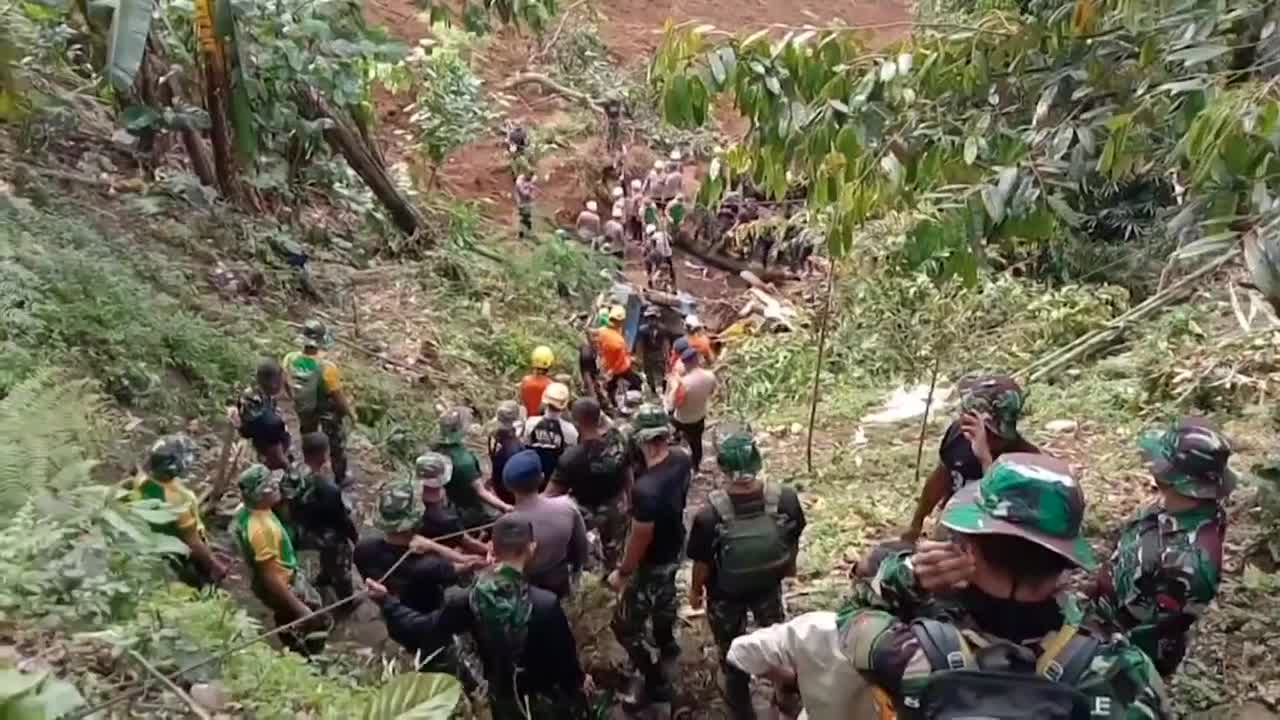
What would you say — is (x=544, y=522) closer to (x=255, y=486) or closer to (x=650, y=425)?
(x=650, y=425)

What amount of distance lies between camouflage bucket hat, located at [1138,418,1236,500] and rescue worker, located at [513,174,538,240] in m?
13.7

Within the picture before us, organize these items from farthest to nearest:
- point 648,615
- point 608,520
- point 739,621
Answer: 1. point 608,520
2. point 648,615
3. point 739,621

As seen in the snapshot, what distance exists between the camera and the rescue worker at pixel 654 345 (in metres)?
13.3

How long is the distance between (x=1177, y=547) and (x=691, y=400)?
5.04 m

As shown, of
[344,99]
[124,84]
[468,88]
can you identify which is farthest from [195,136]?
[468,88]

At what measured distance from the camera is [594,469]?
6.88 metres

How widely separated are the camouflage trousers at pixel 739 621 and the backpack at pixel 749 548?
0.42ft

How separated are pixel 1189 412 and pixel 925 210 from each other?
205 inches

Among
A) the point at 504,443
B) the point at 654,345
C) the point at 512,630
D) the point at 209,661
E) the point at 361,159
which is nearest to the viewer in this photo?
the point at 209,661

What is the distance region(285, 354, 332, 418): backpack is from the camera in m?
8.22

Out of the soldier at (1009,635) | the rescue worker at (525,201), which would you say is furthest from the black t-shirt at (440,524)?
the rescue worker at (525,201)

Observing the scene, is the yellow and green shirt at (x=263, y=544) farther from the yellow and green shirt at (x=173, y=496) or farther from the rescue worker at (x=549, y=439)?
the rescue worker at (x=549, y=439)

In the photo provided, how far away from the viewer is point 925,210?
456 cm

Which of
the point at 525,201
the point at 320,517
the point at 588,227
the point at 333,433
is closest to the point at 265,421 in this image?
the point at 333,433
